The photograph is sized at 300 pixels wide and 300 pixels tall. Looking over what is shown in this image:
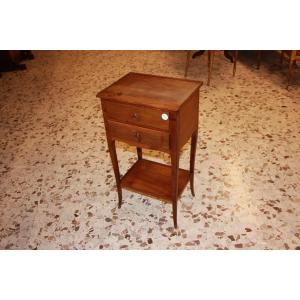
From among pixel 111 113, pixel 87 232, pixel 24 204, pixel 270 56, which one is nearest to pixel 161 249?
pixel 87 232

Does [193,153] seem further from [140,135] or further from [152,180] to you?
[140,135]

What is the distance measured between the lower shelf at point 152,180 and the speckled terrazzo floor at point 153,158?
23cm

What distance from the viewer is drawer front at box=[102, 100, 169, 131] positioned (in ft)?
5.11

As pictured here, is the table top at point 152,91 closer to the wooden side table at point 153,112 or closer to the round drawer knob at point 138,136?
the wooden side table at point 153,112

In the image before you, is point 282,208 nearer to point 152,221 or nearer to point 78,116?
point 152,221

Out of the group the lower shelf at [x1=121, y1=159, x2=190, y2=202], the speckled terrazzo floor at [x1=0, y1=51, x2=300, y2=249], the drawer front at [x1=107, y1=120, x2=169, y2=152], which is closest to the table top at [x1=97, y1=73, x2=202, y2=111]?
the drawer front at [x1=107, y1=120, x2=169, y2=152]

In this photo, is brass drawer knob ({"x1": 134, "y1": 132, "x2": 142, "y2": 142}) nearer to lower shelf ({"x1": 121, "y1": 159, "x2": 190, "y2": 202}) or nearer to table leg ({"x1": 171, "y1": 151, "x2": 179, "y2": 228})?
table leg ({"x1": 171, "y1": 151, "x2": 179, "y2": 228})

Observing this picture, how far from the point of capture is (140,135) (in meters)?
1.69

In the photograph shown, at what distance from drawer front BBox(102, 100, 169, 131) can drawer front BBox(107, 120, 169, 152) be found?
3 centimetres

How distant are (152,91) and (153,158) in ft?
3.60

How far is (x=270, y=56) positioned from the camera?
501cm

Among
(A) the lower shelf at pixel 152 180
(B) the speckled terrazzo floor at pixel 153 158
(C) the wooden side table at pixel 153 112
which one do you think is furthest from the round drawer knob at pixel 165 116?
(B) the speckled terrazzo floor at pixel 153 158

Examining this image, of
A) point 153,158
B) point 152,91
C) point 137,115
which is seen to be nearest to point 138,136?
point 137,115

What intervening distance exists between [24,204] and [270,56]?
4486 millimetres
